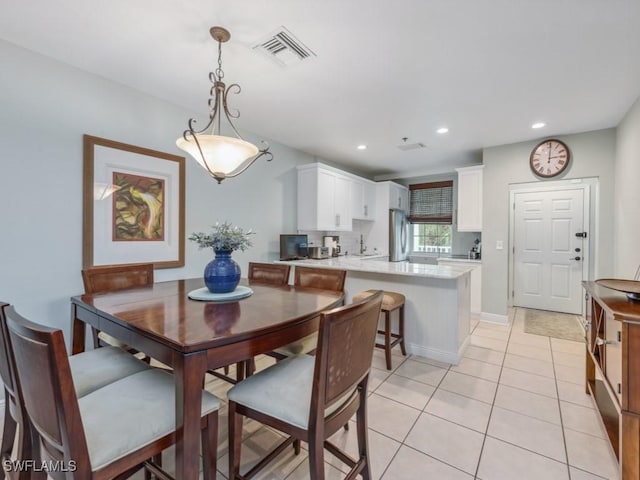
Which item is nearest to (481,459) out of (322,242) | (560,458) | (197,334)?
(560,458)

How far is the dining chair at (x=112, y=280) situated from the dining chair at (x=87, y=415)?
36.8 inches

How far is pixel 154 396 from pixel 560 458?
2.17 metres

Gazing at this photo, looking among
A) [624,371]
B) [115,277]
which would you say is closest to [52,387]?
[115,277]

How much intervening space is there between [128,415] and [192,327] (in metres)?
0.37

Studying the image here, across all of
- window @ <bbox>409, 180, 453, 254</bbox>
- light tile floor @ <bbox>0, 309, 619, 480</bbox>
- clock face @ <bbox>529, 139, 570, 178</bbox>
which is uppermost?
clock face @ <bbox>529, 139, 570, 178</bbox>

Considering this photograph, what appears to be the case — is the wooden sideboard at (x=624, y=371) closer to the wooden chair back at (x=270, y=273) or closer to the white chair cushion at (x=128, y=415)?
the white chair cushion at (x=128, y=415)

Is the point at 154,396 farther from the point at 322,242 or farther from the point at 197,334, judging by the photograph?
the point at 322,242

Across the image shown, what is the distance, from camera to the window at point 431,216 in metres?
5.85

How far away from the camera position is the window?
5.85 m

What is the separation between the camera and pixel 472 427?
1935 mm

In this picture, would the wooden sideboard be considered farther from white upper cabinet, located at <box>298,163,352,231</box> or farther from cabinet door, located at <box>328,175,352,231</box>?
cabinet door, located at <box>328,175,352,231</box>

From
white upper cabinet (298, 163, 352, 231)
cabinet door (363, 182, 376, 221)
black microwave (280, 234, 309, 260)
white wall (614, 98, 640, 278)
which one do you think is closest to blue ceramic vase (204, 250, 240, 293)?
black microwave (280, 234, 309, 260)

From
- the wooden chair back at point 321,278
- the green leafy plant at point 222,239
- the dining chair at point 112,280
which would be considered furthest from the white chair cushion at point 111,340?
the wooden chair back at point 321,278

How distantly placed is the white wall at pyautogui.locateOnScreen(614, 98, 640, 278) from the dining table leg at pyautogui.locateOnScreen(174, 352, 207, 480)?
3775 mm
